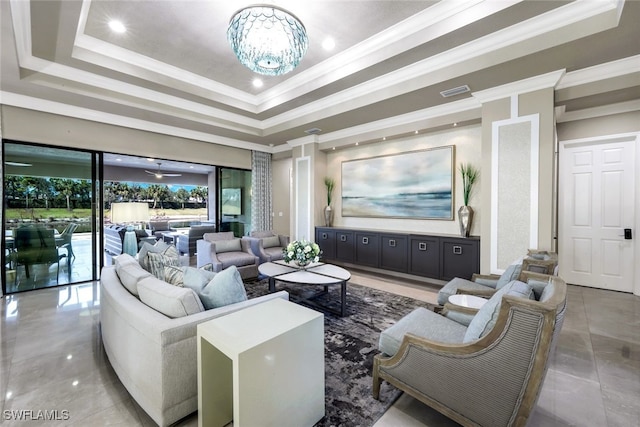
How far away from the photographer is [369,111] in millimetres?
4559

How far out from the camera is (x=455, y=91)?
3729 mm

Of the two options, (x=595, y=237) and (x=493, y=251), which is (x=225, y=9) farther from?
(x=595, y=237)

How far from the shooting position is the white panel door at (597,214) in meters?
4.06

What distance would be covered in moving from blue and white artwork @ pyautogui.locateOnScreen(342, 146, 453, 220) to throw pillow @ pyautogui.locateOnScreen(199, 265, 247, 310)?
3954mm

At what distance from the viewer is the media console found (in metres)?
4.19

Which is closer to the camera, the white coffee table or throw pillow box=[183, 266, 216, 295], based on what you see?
throw pillow box=[183, 266, 216, 295]

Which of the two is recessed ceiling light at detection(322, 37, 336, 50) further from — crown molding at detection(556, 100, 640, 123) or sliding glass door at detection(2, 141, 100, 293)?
sliding glass door at detection(2, 141, 100, 293)

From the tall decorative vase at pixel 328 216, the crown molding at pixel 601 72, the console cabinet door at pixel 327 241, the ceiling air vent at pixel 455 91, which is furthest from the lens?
the tall decorative vase at pixel 328 216

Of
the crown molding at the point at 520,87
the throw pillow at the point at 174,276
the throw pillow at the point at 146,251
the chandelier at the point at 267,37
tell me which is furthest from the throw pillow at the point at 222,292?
the crown molding at the point at 520,87

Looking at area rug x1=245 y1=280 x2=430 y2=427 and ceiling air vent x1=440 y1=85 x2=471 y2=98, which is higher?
ceiling air vent x1=440 y1=85 x2=471 y2=98

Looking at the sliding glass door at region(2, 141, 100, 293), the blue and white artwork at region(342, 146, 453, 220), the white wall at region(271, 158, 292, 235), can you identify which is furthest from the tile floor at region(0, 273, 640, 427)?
the white wall at region(271, 158, 292, 235)

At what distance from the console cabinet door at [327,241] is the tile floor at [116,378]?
3.81 meters

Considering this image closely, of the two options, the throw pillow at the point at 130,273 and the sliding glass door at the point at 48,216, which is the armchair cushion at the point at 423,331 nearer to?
the throw pillow at the point at 130,273

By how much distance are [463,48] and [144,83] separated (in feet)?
14.2
